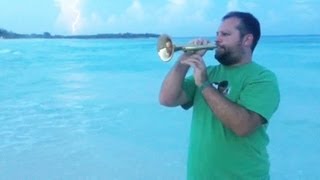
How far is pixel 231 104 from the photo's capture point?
1859 millimetres

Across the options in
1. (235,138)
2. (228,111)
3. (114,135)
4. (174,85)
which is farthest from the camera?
(114,135)

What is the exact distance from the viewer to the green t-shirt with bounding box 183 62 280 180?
6.36 ft

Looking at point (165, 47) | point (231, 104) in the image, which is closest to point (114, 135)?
point (165, 47)

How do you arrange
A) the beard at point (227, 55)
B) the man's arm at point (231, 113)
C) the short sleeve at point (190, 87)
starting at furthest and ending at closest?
1. the short sleeve at point (190, 87)
2. the beard at point (227, 55)
3. the man's arm at point (231, 113)

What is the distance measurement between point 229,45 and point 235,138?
308 mm

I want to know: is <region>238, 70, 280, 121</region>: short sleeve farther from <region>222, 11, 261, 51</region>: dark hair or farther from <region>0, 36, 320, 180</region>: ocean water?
<region>0, 36, 320, 180</region>: ocean water

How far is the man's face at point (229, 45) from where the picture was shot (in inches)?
78.3

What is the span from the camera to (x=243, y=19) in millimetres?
2025

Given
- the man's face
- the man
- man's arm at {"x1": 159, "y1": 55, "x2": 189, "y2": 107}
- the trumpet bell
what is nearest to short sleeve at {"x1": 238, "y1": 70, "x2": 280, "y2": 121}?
the man

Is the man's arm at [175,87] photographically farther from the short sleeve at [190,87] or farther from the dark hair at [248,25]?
the dark hair at [248,25]

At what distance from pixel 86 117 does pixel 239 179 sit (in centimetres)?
568

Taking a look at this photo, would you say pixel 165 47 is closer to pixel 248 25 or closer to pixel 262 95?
pixel 248 25

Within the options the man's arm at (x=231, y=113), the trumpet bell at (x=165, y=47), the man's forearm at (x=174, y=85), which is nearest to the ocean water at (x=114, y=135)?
the trumpet bell at (x=165, y=47)

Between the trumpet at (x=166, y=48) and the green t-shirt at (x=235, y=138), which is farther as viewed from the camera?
the trumpet at (x=166, y=48)
